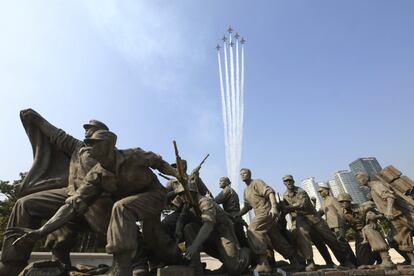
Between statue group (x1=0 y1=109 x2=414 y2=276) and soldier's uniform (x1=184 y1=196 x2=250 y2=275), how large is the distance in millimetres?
14

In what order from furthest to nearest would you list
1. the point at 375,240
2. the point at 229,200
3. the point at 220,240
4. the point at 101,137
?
the point at 229,200, the point at 375,240, the point at 220,240, the point at 101,137

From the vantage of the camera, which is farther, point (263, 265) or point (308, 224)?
point (308, 224)

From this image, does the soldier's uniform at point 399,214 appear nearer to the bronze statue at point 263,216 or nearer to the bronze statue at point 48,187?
the bronze statue at point 263,216

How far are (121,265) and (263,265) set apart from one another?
2.22 m

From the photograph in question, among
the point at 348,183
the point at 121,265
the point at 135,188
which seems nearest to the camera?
the point at 121,265

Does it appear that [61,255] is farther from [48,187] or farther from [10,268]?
[48,187]

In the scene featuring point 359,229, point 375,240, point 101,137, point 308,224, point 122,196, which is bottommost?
point 375,240

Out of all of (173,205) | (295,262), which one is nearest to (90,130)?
(173,205)

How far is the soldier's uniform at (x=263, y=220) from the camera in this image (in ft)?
17.8

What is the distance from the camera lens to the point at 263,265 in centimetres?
469

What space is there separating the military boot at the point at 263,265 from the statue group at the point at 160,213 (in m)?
0.01

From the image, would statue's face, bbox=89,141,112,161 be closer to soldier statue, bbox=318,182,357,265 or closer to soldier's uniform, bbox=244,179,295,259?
soldier's uniform, bbox=244,179,295,259

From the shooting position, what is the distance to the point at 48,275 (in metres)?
3.75

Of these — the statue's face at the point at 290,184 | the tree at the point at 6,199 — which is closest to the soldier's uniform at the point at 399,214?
the statue's face at the point at 290,184
